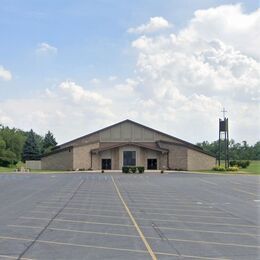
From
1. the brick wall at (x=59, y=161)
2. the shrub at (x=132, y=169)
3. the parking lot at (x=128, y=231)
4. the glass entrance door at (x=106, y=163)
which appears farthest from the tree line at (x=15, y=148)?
the parking lot at (x=128, y=231)

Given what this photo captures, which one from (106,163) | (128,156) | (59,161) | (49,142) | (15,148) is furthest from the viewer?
(49,142)

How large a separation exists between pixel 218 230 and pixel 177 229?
42.2 inches

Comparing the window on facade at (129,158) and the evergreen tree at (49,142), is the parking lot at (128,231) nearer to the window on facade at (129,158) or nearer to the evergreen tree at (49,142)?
the window on facade at (129,158)

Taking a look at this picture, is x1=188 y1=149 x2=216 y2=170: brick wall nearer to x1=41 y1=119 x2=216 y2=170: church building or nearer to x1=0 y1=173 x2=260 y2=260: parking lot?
x1=41 y1=119 x2=216 y2=170: church building

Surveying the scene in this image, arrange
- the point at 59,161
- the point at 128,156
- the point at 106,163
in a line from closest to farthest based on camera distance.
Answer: the point at 128,156, the point at 59,161, the point at 106,163

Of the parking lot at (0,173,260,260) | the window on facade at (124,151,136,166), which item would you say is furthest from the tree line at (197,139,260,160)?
the parking lot at (0,173,260,260)

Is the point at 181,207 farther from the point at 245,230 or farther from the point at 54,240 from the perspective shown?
the point at 54,240

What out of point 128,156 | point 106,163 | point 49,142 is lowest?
point 106,163

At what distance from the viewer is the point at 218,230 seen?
1462 centimetres

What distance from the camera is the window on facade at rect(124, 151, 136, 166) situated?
88938mm

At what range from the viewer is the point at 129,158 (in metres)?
89.1

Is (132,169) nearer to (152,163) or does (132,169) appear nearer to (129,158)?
(129,158)

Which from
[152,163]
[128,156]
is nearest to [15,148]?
[128,156]

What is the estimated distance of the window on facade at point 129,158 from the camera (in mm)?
88938
